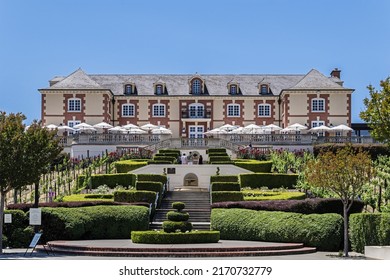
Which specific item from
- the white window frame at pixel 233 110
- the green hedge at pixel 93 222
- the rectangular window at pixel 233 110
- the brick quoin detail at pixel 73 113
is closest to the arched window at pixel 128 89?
the brick quoin detail at pixel 73 113

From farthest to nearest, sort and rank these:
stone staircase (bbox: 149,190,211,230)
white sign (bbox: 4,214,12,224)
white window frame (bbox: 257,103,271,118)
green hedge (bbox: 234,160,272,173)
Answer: white window frame (bbox: 257,103,271,118), green hedge (bbox: 234,160,272,173), stone staircase (bbox: 149,190,211,230), white sign (bbox: 4,214,12,224)

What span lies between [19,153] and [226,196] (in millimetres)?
13726

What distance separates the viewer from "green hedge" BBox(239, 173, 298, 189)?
45812 millimetres

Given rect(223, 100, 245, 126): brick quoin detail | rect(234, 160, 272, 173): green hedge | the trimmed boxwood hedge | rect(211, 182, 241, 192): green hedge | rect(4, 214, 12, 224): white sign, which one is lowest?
rect(4, 214, 12, 224): white sign

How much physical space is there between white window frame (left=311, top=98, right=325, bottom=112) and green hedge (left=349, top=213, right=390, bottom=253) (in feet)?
139

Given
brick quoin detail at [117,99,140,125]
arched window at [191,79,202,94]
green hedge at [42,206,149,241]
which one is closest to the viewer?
green hedge at [42,206,149,241]

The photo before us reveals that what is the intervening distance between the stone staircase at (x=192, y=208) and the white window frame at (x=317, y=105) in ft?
93.7

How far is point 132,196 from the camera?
38312 millimetres

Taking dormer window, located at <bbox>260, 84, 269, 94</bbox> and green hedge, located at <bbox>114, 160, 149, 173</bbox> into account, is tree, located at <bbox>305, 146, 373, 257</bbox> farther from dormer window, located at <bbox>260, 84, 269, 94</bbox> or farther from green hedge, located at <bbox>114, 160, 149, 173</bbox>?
dormer window, located at <bbox>260, 84, 269, 94</bbox>

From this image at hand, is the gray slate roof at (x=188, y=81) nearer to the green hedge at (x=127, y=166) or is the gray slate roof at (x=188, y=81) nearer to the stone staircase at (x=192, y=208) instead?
the green hedge at (x=127, y=166)

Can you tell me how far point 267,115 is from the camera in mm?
74375

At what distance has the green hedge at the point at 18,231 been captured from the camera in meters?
30.7

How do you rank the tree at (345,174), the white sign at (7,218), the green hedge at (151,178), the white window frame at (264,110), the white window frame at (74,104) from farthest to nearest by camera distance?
the white window frame at (264,110)
the white window frame at (74,104)
the green hedge at (151,178)
the white sign at (7,218)
the tree at (345,174)

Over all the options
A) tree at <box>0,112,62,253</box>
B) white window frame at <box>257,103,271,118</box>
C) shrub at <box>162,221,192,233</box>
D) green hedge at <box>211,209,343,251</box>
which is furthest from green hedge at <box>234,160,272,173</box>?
white window frame at <box>257,103,271,118</box>
